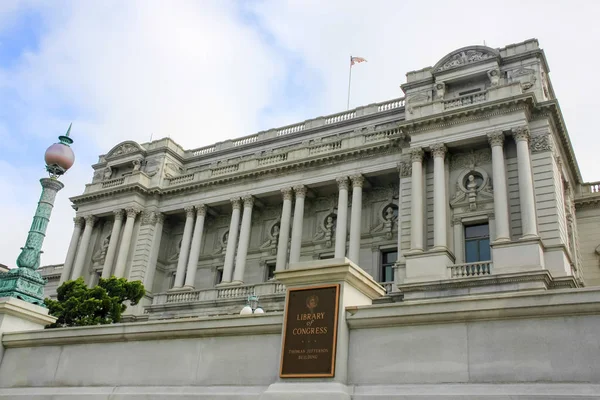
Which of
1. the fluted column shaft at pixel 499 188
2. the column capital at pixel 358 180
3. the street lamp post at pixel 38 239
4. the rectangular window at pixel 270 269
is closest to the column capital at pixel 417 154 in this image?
the fluted column shaft at pixel 499 188

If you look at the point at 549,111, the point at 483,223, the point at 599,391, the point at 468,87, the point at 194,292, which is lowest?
the point at 599,391

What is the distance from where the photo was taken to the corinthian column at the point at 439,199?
33562mm

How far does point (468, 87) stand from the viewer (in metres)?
39.5

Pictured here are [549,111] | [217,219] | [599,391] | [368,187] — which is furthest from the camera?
[217,219]

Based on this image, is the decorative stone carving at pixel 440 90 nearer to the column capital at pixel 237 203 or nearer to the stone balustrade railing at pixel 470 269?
the stone balustrade railing at pixel 470 269

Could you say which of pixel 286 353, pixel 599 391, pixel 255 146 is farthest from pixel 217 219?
pixel 599 391

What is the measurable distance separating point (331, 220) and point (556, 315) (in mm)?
35432

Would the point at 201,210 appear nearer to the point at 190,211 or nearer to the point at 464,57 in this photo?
the point at 190,211

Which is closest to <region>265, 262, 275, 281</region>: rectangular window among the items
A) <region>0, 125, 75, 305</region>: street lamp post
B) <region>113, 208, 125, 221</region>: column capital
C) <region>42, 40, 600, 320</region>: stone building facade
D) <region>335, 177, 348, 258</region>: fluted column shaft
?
<region>42, 40, 600, 320</region>: stone building facade

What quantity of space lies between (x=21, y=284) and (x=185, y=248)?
32.5m

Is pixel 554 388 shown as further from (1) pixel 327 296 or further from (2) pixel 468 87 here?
(2) pixel 468 87

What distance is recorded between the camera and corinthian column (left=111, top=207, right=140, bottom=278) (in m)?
47.4

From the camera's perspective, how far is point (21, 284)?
14891 mm

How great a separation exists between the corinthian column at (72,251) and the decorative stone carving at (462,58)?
1325 inches
